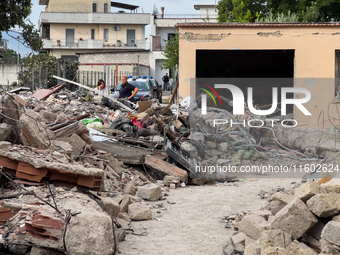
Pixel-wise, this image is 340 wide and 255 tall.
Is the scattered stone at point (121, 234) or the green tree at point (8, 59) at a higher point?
the green tree at point (8, 59)

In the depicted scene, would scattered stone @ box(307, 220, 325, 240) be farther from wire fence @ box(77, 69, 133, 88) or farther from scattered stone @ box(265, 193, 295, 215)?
wire fence @ box(77, 69, 133, 88)

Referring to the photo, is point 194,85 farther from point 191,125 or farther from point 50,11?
point 50,11

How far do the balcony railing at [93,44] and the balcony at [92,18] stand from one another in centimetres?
210

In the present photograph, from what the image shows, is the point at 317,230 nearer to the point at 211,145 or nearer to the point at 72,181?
the point at 72,181

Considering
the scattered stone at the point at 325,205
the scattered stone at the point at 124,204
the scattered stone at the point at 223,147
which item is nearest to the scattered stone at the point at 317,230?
the scattered stone at the point at 325,205

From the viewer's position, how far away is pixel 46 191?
18.9ft

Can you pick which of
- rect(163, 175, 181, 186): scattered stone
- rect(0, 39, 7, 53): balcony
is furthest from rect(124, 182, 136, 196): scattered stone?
rect(0, 39, 7, 53): balcony

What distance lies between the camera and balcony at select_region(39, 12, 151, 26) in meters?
49.8

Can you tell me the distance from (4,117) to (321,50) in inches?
440

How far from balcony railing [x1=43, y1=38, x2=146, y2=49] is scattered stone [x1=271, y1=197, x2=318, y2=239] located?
4661 centimetres

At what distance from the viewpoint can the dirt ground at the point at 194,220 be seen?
5277mm

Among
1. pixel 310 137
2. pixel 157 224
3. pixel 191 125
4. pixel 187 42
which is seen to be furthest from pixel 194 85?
pixel 157 224

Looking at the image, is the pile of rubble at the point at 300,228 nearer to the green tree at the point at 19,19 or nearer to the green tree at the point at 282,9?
the green tree at the point at 19,19

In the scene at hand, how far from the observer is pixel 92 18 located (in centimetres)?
5034
